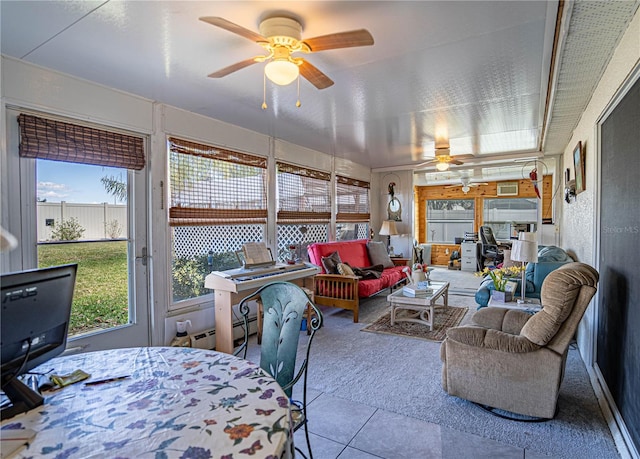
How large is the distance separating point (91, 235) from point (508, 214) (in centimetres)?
927

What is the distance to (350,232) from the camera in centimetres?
654

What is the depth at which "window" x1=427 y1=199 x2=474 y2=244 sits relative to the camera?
9.47 metres

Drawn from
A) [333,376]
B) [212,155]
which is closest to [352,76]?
[212,155]

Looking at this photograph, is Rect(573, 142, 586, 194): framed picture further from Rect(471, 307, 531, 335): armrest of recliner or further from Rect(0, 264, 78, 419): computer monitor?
Rect(0, 264, 78, 419): computer monitor

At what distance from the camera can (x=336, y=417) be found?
222 centimetres

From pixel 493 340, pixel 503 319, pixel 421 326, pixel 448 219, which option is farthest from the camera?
pixel 448 219

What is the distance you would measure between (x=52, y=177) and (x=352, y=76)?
7.98 ft

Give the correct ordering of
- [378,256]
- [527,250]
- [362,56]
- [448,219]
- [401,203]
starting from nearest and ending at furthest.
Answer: [362,56] < [527,250] < [378,256] < [401,203] < [448,219]

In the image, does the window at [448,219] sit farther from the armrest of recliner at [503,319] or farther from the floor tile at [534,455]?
the floor tile at [534,455]

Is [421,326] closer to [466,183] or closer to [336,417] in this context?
[336,417]

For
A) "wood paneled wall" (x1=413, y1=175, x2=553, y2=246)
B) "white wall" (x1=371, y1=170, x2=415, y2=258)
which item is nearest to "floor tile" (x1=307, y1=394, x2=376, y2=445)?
"white wall" (x1=371, y1=170, x2=415, y2=258)

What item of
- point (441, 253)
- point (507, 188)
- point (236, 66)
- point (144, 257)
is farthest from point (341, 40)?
point (441, 253)

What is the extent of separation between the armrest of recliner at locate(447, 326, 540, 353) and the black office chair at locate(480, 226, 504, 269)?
6.24 meters

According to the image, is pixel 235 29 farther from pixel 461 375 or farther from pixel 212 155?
pixel 461 375
